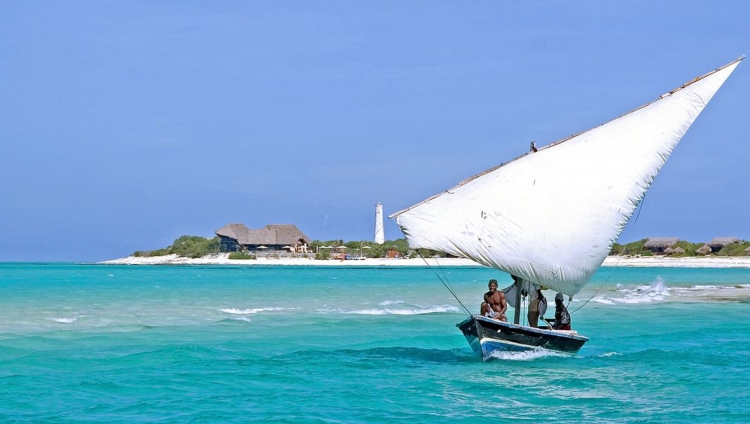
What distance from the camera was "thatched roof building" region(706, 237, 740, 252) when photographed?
103 m

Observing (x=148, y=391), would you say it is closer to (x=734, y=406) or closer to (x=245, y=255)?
(x=734, y=406)

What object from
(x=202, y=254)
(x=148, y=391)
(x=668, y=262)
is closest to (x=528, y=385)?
(x=148, y=391)

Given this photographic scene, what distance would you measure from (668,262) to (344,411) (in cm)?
8677

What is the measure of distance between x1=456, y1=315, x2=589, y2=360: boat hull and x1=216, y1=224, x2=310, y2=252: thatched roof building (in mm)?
91237

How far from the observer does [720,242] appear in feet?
340

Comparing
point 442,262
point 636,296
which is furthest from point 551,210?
point 442,262

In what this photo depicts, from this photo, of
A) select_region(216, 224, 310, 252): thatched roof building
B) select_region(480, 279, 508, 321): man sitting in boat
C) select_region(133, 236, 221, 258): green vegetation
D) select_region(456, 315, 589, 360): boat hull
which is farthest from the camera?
select_region(133, 236, 221, 258): green vegetation

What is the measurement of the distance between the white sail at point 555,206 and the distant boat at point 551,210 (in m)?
0.02

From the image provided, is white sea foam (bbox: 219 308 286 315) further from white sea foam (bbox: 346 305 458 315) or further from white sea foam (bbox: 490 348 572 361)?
white sea foam (bbox: 490 348 572 361)

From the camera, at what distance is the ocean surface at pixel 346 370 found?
13.1 m

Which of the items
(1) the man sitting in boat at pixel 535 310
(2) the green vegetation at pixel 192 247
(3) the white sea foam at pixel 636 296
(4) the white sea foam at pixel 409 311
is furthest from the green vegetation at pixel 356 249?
(1) the man sitting in boat at pixel 535 310

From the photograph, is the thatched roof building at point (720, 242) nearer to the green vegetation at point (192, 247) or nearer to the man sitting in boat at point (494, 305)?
the green vegetation at point (192, 247)

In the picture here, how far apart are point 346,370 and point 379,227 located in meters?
105

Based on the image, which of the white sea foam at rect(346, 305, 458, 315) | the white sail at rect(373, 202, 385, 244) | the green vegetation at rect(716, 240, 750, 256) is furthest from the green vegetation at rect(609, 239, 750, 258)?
the white sea foam at rect(346, 305, 458, 315)
